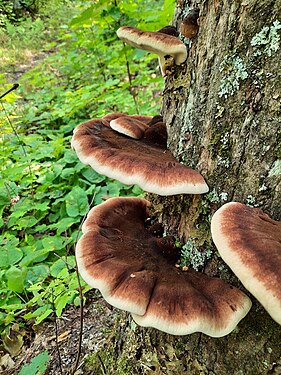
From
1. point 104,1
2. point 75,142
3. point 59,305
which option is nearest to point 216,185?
point 75,142

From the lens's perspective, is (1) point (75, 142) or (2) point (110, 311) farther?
Result: (2) point (110, 311)

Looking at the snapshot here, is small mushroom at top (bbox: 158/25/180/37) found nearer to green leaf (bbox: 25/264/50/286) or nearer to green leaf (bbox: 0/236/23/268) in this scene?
green leaf (bbox: 25/264/50/286)

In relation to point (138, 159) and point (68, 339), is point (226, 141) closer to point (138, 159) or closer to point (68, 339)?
point (138, 159)

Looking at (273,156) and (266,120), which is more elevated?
(266,120)

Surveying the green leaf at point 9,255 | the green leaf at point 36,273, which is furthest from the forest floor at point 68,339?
the green leaf at point 9,255

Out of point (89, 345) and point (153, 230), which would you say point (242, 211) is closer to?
point (153, 230)

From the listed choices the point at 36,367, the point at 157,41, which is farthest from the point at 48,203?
the point at 157,41

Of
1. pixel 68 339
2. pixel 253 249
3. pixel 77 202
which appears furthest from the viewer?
pixel 77 202

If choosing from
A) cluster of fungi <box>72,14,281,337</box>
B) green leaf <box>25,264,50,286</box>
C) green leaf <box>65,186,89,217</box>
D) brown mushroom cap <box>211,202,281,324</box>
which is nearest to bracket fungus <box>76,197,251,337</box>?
cluster of fungi <box>72,14,281,337</box>
